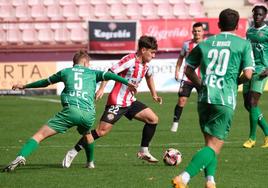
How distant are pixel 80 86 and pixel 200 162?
3.03m

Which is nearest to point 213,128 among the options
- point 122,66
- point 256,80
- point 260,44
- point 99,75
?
point 99,75

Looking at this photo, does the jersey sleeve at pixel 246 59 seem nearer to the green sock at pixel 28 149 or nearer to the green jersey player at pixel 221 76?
the green jersey player at pixel 221 76

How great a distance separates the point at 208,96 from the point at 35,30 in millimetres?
24057

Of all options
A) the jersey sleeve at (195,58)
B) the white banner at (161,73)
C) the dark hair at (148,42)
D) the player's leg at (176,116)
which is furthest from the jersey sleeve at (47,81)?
the white banner at (161,73)

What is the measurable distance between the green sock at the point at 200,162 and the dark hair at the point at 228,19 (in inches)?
49.5

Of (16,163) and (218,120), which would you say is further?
(16,163)

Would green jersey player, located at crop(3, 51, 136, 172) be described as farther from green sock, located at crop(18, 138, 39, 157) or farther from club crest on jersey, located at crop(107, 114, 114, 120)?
club crest on jersey, located at crop(107, 114, 114, 120)

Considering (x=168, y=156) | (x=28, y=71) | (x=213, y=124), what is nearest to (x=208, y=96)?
(x=213, y=124)

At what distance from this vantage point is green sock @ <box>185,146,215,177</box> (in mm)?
8273

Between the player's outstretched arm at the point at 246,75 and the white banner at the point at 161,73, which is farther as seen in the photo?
the white banner at the point at 161,73

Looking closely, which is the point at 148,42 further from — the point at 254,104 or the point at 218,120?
the point at 218,120

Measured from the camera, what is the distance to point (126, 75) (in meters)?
12.2

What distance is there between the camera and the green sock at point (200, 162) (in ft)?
27.1

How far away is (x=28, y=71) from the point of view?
2808 cm
